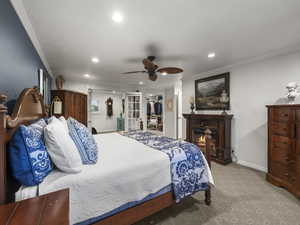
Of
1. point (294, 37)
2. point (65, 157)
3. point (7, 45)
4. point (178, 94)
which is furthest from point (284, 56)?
point (7, 45)

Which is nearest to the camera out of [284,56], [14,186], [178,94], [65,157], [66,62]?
[14,186]

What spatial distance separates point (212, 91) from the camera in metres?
3.87

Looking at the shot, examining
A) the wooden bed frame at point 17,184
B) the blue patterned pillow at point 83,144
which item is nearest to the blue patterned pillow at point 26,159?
the wooden bed frame at point 17,184

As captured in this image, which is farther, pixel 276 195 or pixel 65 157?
pixel 276 195

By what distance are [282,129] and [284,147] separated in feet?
0.95

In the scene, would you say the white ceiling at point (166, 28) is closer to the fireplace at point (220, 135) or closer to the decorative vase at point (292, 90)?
the decorative vase at point (292, 90)

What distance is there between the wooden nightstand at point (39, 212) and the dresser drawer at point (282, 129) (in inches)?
116

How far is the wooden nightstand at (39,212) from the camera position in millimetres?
662

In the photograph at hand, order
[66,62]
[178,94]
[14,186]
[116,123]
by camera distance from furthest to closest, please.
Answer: [116,123] → [178,94] → [66,62] → [14,186]

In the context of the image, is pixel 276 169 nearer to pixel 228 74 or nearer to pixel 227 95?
pixel 227 95

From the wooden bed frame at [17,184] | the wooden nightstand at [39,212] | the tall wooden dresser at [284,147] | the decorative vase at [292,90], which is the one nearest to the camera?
the wooden nightstand at [39,212]

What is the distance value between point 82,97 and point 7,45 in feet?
10.7

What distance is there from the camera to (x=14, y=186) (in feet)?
3.30

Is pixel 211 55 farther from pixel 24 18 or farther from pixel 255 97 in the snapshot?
pixel 24 18
